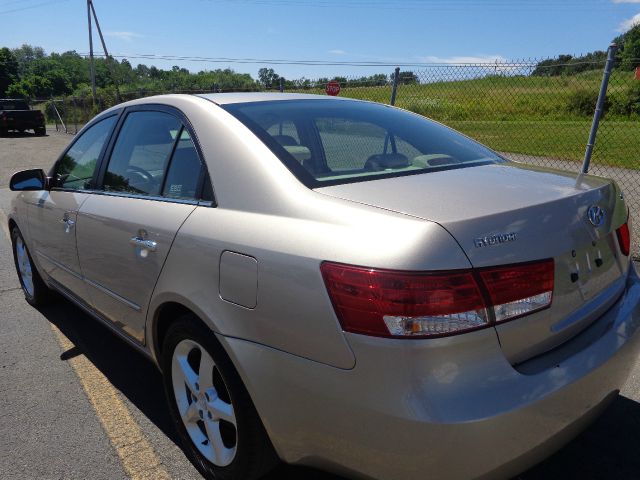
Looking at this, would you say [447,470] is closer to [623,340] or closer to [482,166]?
[623,340]

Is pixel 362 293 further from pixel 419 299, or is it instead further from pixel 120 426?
pixel 120 426

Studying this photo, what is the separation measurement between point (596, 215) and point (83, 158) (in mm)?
3035

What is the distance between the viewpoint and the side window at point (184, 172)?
2365mm

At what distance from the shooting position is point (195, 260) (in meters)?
2.11

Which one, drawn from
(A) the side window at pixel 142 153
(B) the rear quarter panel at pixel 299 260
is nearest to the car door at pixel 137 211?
(A) the side window at pixel 142 153

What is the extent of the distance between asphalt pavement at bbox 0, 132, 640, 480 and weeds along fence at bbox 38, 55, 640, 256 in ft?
13.2

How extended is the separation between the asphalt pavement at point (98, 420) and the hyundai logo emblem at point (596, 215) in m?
1.08

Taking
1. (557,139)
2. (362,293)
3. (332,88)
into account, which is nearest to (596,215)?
(362,293)

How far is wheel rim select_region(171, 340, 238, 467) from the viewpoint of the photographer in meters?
2.18

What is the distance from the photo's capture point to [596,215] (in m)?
1.97

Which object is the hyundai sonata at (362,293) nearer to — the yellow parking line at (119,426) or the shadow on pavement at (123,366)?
the yellow parking line at (119,426)

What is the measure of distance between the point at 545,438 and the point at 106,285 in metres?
2.25

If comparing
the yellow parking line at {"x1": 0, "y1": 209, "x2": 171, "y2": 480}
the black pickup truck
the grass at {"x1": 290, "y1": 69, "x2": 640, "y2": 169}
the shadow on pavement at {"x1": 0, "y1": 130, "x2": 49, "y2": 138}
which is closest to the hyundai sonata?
the yellow parking line at {"x1": 0, "y1": 209, "x2": 171, "y2": 480}

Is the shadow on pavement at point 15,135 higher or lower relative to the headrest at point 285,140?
lower
